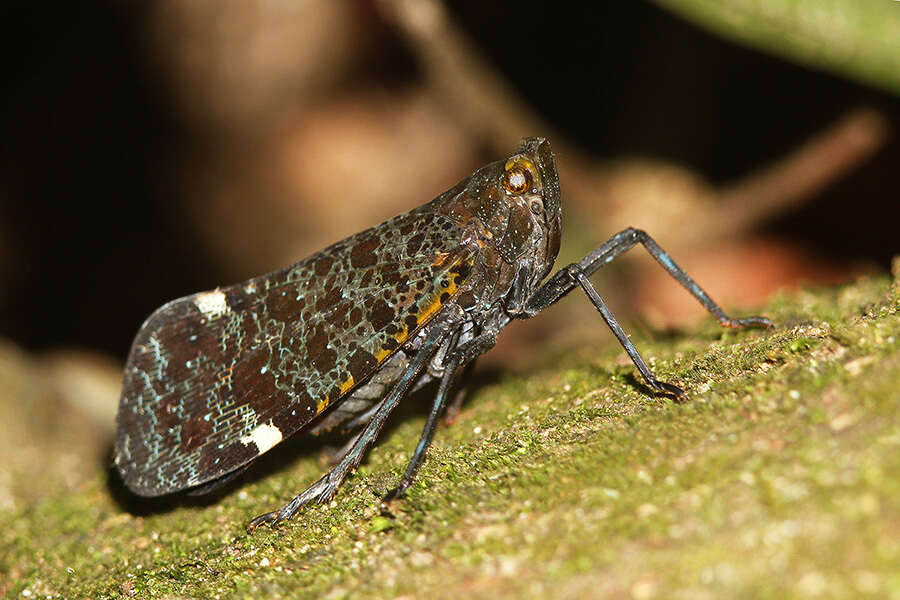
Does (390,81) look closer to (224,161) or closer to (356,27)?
(356,27)

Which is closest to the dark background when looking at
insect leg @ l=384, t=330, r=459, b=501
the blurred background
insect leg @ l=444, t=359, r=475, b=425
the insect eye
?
the blurred background

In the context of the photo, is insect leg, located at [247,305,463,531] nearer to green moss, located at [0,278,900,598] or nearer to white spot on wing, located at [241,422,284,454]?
green moss, located at [0,278,900,598]

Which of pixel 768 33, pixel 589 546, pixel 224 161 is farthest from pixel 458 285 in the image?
pixel 224 161

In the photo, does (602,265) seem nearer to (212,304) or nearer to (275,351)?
(275,351)

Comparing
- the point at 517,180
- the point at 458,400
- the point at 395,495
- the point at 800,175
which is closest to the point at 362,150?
the point at 800,175

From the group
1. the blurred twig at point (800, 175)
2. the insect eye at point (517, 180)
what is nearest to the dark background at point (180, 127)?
the blurred twig at point (800, 175)
